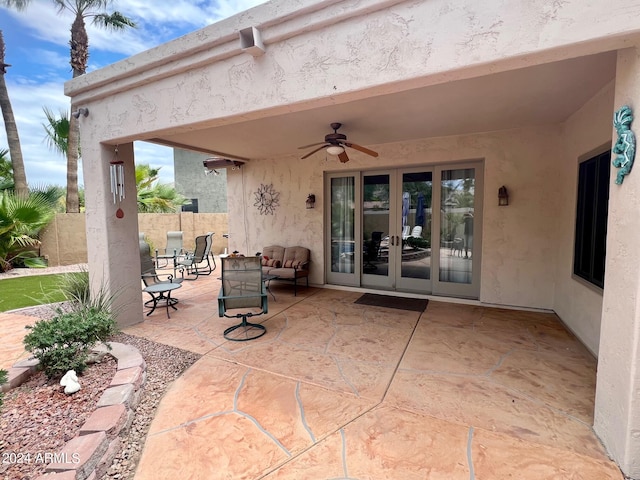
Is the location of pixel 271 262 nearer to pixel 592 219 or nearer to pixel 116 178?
pixel 116 178

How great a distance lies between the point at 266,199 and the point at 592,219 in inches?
242

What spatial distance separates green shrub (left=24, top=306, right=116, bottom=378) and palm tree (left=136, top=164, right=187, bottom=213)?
11.0 meters

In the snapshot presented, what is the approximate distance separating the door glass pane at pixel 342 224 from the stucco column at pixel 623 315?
4823 mm

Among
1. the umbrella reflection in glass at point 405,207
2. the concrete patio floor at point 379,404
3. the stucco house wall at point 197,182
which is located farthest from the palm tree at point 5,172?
the umbrella reflection in glass at point 405,207

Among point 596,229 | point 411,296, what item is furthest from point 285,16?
point 411,296

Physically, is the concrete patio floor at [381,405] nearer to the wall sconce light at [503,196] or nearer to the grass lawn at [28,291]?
the wall sconce light at [503,196]

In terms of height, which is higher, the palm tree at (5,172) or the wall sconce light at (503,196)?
the palm tree at (5,172)

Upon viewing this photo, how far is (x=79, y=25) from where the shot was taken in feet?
33.0

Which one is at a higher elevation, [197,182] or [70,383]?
[197,182]

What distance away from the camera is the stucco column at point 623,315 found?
1871 mm

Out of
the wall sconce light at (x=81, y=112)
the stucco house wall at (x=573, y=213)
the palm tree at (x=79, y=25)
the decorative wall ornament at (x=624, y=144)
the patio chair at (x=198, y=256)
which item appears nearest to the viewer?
the decorative wall ornament at (x=624, y=144)

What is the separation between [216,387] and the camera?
298 cm

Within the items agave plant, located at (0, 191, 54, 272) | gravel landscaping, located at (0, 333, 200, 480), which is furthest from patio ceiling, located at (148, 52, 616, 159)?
agave plant, located at (0, 191, 54, 272)

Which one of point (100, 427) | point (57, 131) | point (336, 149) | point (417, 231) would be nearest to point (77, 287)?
point (100, 427)
